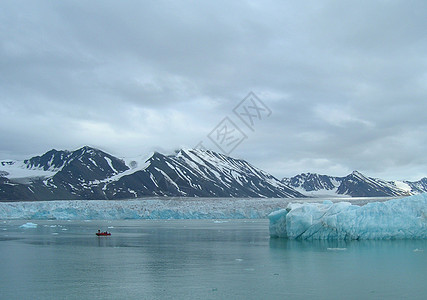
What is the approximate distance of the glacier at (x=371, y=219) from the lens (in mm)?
25984

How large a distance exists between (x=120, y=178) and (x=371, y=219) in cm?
13448

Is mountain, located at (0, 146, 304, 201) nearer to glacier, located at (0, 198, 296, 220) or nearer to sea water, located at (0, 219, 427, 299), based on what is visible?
glacier, located at (0, 198, 296, 220)

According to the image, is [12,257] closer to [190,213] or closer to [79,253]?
[79,253]

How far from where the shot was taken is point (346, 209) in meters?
26.4

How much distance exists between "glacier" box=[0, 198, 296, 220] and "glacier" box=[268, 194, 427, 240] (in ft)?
119

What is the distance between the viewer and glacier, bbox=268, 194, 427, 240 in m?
26.0

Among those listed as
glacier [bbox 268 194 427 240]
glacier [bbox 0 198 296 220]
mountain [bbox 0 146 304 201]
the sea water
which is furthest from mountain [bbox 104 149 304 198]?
the sea water

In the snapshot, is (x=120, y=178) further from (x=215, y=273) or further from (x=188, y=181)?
(x=215, y=273)

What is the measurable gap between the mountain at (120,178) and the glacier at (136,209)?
178 ft

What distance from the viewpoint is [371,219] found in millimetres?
26266

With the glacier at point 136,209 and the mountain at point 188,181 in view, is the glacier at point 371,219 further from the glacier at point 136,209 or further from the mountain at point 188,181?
the mountain at point 188,181

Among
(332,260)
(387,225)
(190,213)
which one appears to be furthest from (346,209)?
(190,213)

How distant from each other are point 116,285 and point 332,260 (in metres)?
9.05

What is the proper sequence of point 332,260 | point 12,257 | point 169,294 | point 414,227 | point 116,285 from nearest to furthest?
point 169,294 → point 116,285 → point 332,260 → point 12,257 → point 414,227
